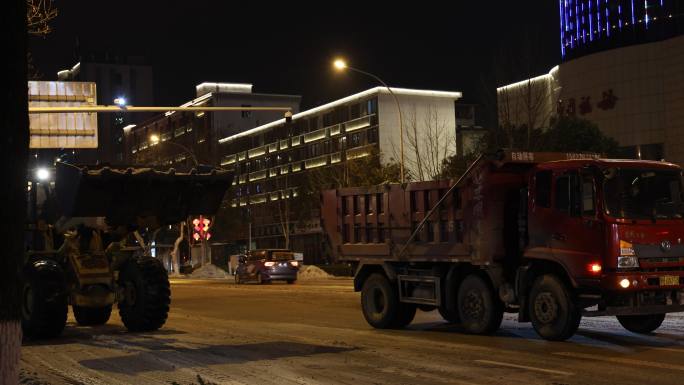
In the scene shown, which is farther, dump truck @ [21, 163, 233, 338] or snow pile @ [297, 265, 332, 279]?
snow pile @ [297, 265, 332, 279]

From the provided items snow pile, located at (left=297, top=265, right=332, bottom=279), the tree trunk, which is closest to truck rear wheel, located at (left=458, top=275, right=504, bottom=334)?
the tree trunk

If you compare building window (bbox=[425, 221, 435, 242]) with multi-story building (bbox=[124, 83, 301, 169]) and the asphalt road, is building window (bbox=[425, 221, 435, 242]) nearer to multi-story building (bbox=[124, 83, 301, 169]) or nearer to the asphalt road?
the asphalt road

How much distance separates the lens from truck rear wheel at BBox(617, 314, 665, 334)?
→ 14.1 m

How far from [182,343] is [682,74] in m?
54.6

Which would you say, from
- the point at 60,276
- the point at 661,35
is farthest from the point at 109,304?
the point at 661,35

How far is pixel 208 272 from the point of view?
63500 mm

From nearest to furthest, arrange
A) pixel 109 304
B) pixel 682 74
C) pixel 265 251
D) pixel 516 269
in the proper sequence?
pixel 516 269, pixel 109 304, pixel 265 251, pixel 682 74

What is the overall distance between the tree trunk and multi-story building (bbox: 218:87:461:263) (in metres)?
62.0

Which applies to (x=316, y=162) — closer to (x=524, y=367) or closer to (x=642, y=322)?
(x=642, y=322)

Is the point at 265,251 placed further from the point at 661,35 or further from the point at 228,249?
the point at 228,249

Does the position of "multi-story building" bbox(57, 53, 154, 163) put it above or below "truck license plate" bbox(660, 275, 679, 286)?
above

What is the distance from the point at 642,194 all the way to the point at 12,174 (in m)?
9.84

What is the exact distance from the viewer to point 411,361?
1154 centimetres

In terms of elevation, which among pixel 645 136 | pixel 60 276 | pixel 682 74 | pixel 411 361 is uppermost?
pixel 682 74
